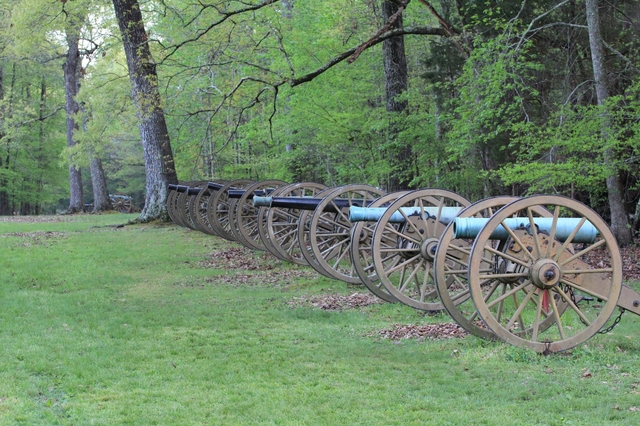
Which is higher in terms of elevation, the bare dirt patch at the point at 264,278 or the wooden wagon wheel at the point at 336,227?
the wooden wagon wheel at the point at 336,227

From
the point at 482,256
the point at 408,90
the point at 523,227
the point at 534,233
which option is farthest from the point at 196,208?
the point at 534,233

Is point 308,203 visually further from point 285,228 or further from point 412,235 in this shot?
point 412,235

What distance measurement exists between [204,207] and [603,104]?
1078 centimetres

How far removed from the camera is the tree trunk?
437 inches

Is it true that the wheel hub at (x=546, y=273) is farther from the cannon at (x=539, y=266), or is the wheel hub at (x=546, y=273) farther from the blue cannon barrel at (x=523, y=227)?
the blue cannon barrel at (x=523, y=227)

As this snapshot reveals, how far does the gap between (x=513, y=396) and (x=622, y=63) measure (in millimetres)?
11752

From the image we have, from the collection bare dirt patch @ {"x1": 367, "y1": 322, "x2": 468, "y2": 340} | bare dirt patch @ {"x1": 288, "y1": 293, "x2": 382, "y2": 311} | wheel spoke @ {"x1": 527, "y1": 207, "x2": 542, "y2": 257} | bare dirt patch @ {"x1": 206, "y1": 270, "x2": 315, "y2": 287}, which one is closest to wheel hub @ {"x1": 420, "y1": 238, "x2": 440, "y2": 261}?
bare dirt patch @ {"x1": 367, "y1": 322, "x2": 468, "y2": 340}

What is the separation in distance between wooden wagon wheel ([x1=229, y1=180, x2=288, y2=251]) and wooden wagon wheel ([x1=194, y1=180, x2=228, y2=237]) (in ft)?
5.44

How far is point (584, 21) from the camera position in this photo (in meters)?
14.3

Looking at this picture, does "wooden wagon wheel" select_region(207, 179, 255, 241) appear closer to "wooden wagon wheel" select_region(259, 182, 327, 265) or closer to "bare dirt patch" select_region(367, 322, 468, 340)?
"wooden wagon wheel" select_region(259, 182, 327, 265)

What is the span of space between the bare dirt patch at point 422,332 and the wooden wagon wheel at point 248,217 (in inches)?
Result: 263

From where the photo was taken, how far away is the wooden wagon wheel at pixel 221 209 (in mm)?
15781

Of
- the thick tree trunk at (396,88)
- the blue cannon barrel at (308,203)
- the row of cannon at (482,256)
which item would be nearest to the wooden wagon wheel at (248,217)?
the row of cannon at (482,256)

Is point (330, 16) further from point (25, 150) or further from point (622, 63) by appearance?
point (25, 150)
